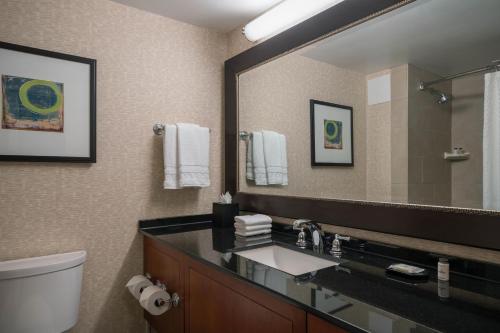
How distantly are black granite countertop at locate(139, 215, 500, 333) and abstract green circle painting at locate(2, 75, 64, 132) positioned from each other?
917 millimetres

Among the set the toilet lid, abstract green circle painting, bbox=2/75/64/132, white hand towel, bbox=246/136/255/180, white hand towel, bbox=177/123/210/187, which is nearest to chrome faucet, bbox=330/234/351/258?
white hand towel, bbox=246/136/255/180

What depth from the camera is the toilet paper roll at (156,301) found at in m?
1.48

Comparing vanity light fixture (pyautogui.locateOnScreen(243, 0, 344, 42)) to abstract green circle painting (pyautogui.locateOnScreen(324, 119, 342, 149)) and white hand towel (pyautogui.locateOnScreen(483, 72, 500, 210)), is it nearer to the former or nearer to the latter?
abstract green circle painting (pyautogui.locateOnScreen(324, 119, 342, 149))

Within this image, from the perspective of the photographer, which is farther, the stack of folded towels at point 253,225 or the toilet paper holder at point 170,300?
the stack of folded towels at point 253,225

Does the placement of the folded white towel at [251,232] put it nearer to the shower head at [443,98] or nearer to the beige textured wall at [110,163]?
the beige textured wall at [110,163]

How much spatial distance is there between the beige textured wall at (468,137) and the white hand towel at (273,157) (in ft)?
2.91

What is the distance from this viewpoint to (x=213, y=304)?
118cm

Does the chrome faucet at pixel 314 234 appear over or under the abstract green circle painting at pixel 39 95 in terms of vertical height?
under

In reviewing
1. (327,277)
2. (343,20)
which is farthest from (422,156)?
(343,20)

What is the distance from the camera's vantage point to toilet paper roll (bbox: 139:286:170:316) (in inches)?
58.4

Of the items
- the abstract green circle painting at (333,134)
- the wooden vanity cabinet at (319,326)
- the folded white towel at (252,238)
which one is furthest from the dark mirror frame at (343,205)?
the wooden vanity cabinet at (319,326)

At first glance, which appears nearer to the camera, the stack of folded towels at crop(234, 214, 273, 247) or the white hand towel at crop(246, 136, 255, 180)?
the stack of folded towels at crop(234, 214, 273, 247)

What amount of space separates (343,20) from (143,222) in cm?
145

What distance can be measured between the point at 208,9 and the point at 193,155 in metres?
0.84
